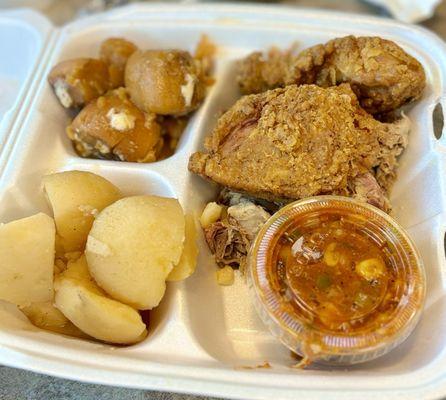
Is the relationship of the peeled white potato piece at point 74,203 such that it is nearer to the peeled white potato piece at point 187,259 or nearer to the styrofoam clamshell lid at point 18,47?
the peeled white potato piece at point 187,259

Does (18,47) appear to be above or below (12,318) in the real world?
above

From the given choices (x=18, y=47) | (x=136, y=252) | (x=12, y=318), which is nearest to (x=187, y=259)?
(x=136, y=252)

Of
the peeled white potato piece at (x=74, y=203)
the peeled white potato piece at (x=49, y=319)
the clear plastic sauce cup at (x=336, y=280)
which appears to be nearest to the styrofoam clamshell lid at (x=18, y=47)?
the peeled white potato piece at (x=74, y=203)

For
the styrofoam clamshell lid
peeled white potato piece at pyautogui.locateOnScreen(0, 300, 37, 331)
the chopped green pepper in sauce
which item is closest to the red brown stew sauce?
the chopped green pepper in sauce

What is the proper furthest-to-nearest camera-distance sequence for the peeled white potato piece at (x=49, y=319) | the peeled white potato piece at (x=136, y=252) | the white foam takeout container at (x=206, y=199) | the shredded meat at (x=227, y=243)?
the shredded meat at (x=227, y=243) → the peeled white potato piece at (x=49, y=319) → the peeled white potato piece at (x=136, y=252) → the white foam takeout container at (x=206, y=199)

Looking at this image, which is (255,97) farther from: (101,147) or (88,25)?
(88,25)

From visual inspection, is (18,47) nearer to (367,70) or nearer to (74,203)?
(74,203)

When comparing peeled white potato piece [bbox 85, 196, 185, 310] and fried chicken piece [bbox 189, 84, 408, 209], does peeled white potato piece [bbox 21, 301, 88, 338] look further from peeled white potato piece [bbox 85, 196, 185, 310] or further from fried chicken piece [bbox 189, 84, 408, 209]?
fried chicken piece [bbox 189, 84, 408, 209]
